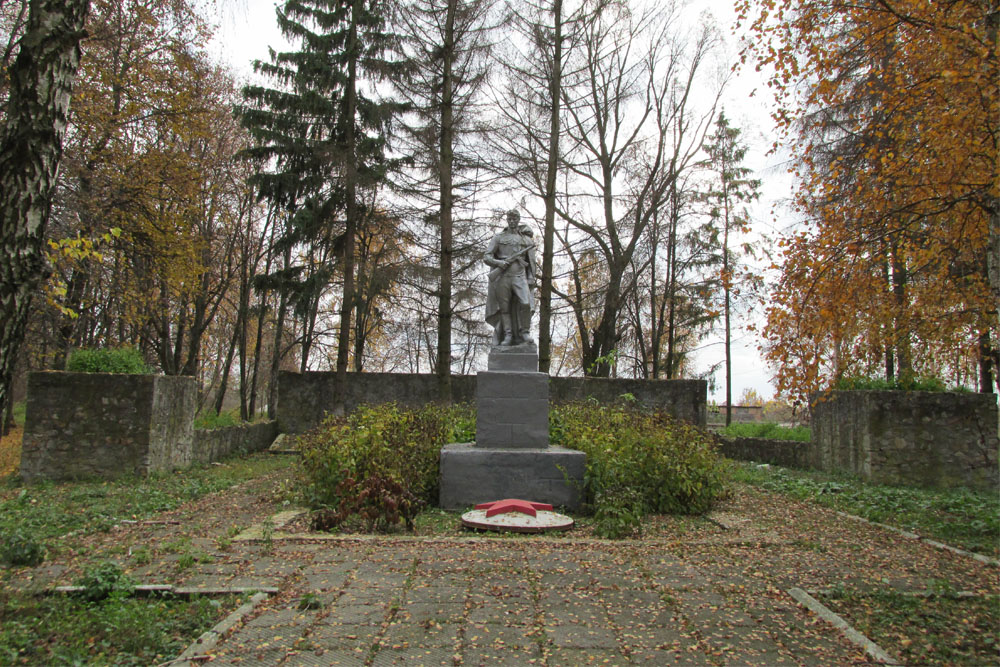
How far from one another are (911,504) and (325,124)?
45.5 ft

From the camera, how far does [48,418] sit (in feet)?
31.2

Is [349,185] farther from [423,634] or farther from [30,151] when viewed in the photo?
[423,634]

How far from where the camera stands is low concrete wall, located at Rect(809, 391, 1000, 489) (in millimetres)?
9844

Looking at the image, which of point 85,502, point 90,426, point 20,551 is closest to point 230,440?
point 90,426

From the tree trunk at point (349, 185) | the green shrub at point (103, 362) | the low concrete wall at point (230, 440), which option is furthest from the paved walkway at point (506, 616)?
the tree trunk at point (349, 185)

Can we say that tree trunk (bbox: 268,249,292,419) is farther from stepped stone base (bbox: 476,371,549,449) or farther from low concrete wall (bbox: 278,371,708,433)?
stepped stone base (bbox: 476,371,549,449)

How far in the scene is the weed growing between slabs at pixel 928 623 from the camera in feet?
11.1

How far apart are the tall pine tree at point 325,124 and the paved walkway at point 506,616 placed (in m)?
10.6

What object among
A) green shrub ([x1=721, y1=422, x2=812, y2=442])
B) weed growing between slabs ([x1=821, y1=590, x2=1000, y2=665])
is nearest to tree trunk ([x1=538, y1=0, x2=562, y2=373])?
green shrub ([x1=721, y1=422, x2=812, y2=442])

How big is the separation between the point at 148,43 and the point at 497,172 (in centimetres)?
773

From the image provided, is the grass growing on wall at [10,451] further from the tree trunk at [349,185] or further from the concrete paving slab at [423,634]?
the concrete paving slab at [423,634]

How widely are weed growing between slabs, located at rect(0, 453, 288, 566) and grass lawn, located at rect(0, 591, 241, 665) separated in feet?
3.42

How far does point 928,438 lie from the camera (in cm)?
1004

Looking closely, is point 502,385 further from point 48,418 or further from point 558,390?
point 558,390
